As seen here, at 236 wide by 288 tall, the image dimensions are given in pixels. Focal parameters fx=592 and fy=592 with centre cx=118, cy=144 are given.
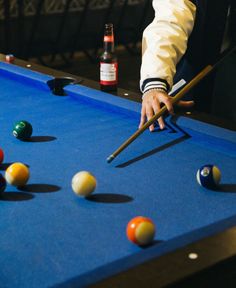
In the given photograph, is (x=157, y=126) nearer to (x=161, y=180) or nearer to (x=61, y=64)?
(x=161, y=180)

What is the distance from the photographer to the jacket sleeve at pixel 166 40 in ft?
7.06

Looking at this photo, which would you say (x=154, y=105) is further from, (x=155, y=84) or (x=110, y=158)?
(x=110, y=158)

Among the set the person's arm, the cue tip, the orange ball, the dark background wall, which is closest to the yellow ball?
the cue tip

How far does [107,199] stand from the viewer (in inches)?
56.4

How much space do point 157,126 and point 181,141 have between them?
0.16 meters

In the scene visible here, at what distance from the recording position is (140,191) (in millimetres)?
1478

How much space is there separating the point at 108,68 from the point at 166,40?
0.27 metres

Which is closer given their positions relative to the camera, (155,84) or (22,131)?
(22,131)

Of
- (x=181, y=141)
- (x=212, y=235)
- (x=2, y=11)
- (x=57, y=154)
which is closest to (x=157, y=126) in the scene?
(x=181, y=141)

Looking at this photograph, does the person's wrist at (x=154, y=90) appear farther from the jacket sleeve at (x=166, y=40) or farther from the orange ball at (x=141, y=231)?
the orange ball at (x=141, y=231)

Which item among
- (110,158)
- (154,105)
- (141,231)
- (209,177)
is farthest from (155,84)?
(141,231)

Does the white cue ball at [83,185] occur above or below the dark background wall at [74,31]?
above

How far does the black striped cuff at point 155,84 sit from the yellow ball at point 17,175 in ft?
2.31

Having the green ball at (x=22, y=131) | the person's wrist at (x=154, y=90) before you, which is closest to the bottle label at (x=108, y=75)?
the person's wrist at (x=154, y=90)
